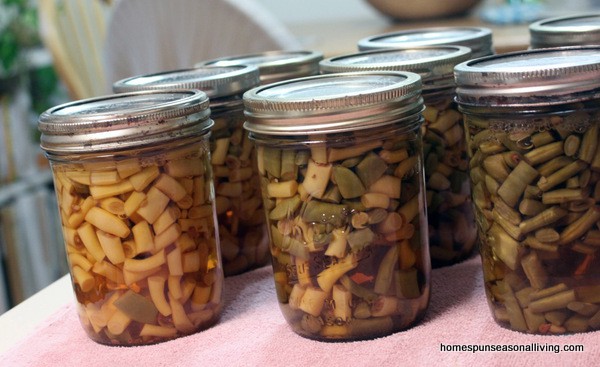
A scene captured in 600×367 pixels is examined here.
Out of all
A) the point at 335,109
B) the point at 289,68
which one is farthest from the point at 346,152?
the point at 289,68

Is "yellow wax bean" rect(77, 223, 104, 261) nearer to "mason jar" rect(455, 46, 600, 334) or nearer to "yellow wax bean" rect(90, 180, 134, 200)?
"yellow wax bean" rect(90, 180, 134, 200)

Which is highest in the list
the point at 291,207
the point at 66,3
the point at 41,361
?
the point at 66,3

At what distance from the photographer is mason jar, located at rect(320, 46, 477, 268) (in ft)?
2.33

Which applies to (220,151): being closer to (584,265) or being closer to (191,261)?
(191,261)

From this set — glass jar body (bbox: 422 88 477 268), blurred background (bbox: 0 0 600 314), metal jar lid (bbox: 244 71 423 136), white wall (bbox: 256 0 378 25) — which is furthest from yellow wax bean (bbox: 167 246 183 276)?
white wall (bbox: 256 0 378 25)

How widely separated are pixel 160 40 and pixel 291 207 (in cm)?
79

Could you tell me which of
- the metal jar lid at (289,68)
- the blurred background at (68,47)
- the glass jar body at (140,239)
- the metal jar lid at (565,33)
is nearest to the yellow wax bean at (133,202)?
the glass jar body at (140,239)

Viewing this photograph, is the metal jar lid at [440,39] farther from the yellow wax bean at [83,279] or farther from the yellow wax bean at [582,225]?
the yellow wax bean at [83,279]

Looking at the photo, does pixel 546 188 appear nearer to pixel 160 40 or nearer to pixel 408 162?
pixel 408 162

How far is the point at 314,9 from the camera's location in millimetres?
2445

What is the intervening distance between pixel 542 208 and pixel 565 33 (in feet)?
0.81

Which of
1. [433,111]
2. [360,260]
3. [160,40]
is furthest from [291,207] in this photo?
[160,40]

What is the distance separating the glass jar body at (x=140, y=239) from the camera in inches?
25.3

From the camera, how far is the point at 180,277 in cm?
67
